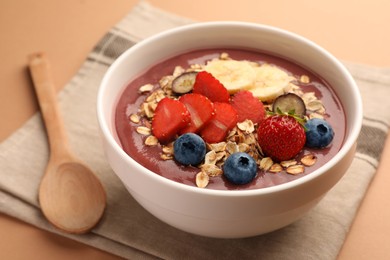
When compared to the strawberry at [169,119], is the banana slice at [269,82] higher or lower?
higher

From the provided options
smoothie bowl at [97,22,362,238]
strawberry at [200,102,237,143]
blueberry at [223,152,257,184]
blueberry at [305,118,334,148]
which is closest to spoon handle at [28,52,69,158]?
smoothie bowl at [97,22,362,238]

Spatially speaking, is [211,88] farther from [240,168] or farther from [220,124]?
[240,168]

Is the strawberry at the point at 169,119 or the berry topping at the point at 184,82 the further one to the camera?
the berry topping at the point at 184,82

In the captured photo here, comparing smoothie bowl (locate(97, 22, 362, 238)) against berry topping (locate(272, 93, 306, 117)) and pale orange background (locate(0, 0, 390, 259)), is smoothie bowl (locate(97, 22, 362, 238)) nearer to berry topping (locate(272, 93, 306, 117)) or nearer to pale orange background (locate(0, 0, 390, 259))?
berry topping (locate(272, 93, 306, 117))

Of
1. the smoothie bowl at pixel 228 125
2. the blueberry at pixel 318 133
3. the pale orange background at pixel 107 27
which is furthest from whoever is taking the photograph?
the pale orange background at pixel 107 27

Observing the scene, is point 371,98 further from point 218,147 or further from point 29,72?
point 29,72

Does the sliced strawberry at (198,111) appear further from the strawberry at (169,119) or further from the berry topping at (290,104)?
the berry topping at (290,104)

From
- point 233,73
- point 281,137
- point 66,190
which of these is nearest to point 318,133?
point 281,137

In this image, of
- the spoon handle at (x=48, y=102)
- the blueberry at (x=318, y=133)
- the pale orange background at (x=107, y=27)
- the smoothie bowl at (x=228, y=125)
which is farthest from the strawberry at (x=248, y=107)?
the spoon handle at (x=48, y=102)
